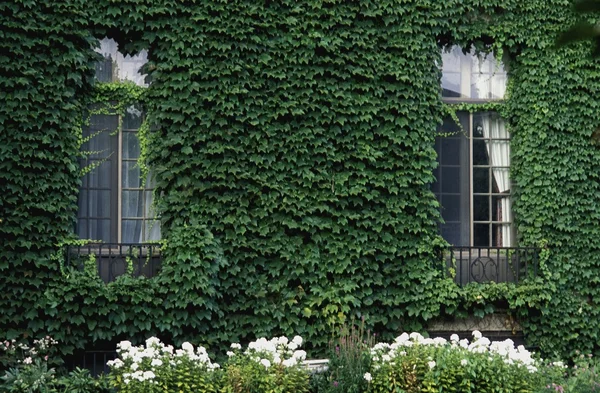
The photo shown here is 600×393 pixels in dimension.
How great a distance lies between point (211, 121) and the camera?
9.71 metres

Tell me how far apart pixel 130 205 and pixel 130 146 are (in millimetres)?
788

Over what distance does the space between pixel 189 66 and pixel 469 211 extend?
4.33 m

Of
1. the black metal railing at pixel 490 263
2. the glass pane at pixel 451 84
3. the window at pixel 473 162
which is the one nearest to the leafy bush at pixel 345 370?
the black metal railing at pixel 490 263

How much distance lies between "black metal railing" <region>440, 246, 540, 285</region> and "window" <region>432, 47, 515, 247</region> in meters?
0.23

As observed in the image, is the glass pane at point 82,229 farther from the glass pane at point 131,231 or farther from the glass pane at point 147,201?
the glass pane at point 147,201

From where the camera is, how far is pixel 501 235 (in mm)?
10758

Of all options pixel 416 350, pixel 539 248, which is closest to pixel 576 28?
pixel 416 350

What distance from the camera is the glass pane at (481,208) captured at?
1070 cm

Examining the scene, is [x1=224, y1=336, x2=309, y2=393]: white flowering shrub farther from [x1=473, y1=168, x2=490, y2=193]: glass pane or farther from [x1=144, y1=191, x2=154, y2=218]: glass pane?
[x1=473, y1=168, x2=490, y2=193]: glass pane

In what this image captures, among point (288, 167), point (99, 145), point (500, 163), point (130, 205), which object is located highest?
point (99, 145)

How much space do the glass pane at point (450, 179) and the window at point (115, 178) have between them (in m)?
4.00

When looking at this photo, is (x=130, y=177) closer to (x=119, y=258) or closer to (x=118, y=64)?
(x=119, y=258)

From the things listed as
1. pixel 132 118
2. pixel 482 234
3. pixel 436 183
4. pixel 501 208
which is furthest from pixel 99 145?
pixel 501 208

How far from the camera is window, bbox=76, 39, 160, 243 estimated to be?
9922 mm
